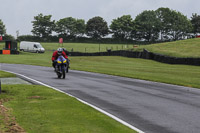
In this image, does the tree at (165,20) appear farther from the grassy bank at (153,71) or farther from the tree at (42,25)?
the grassy bank at (153,71)

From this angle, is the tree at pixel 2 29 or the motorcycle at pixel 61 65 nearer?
the motorcycle at pixel 61 65

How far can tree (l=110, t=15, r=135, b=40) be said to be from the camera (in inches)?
5566

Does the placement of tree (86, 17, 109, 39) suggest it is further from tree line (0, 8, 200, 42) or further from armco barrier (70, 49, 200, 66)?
armco barrier (70, 49, 200, 66)

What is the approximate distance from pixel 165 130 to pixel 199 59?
84.7ft

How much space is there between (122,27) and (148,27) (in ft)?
43.4

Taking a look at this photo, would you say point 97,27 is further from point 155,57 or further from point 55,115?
point 55,115

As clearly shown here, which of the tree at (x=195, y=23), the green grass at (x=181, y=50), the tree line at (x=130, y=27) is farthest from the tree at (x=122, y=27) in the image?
the green grass at (x=181, y=50)

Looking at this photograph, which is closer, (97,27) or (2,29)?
(2,29)

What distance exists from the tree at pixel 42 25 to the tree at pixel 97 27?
17.3 metres

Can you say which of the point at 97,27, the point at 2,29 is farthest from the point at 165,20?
the point at 2,29

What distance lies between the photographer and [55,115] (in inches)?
331

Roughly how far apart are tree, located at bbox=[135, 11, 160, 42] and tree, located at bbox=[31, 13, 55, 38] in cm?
3648

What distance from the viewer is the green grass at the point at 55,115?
7073 mm

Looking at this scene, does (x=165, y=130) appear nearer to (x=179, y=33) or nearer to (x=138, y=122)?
(x=138, y=122)
